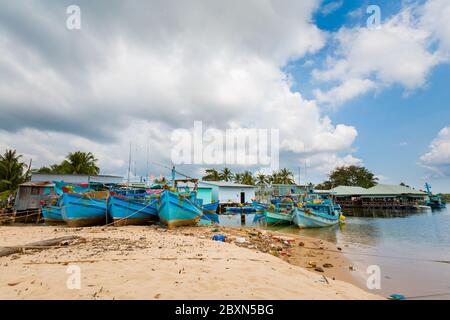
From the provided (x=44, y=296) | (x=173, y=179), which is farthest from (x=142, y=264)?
(x=173, y=179)

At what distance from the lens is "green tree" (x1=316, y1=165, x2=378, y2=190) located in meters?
72.4

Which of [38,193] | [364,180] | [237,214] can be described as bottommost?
[237,214]

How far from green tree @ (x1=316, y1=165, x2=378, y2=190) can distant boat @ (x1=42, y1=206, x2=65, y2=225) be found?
71.2 m

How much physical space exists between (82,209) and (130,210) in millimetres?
3405

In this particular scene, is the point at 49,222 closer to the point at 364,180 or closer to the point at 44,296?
the point at 44,296

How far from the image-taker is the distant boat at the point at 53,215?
21156mm

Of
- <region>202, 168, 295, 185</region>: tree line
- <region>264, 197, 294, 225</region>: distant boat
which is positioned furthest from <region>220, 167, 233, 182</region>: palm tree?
<region>264, 197, 294, 225</region>: distant boat

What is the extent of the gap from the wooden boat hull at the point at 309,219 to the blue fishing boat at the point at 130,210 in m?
13.2

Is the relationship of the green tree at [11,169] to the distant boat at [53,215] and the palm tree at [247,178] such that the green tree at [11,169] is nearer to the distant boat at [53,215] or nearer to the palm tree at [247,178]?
the distant boat at [53,215]

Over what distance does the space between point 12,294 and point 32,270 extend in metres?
1.50

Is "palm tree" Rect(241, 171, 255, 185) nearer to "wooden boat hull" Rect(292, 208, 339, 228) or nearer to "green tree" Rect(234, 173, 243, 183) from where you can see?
"green tree" Rect(234, 173, 243, 183)

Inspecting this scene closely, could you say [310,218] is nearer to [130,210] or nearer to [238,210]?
[238,210]

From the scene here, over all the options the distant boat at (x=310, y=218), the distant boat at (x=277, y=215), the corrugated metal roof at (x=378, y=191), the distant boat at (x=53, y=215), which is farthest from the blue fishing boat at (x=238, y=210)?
the corrugated metal roof at (x=378, y=191)
